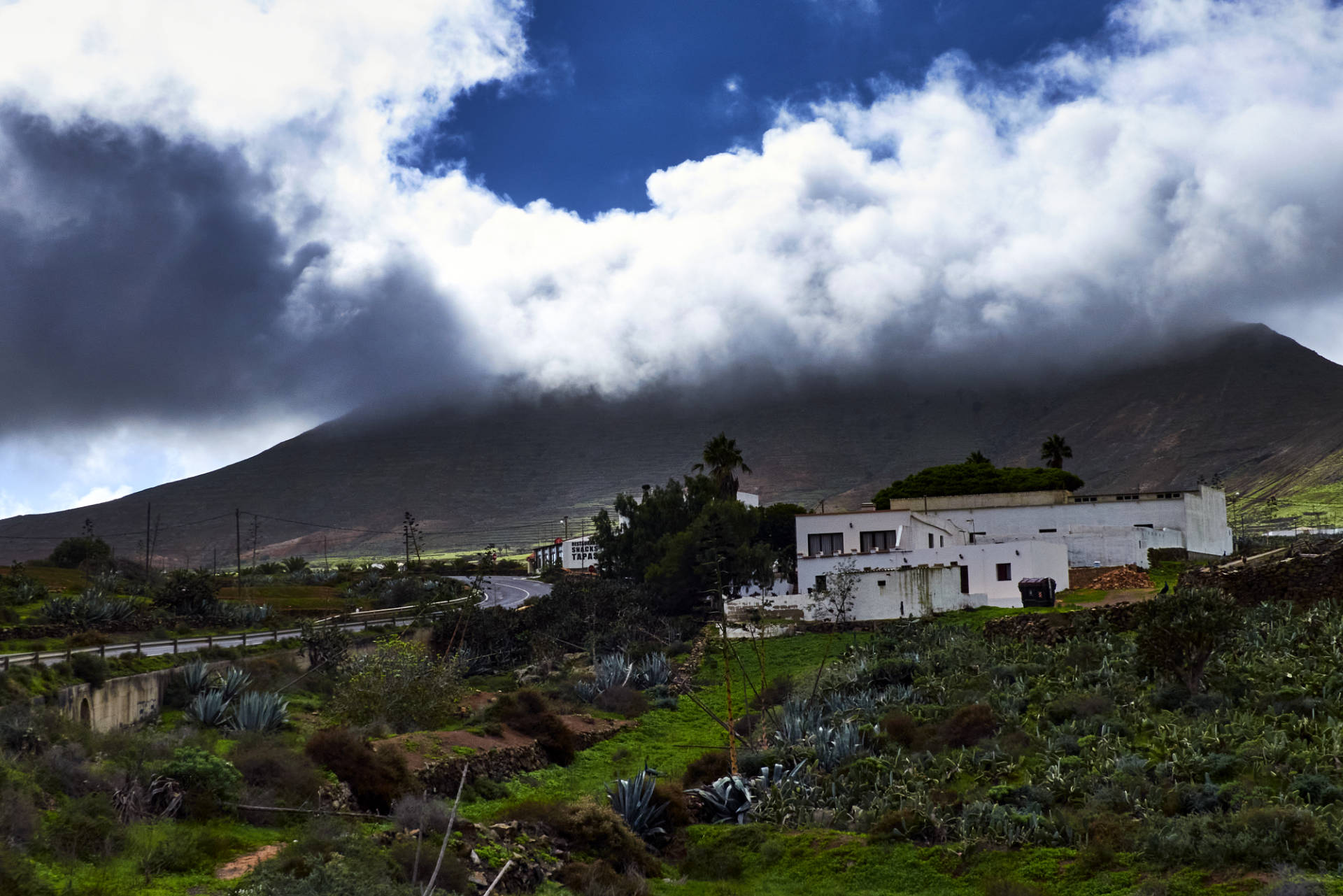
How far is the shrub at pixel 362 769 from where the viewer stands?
1858 cm

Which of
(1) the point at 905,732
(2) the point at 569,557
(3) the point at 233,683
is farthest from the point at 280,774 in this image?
(2) the point at 569,557

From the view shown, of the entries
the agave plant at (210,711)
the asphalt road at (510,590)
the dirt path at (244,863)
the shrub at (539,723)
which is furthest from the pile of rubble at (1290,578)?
the asphalt road at (510,590)

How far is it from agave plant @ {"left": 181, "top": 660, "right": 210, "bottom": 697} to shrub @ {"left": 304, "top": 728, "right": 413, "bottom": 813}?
42.6 ft

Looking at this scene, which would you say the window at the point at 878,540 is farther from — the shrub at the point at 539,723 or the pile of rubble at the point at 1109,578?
the shrub at the point at 539,723

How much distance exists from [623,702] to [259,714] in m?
11.0

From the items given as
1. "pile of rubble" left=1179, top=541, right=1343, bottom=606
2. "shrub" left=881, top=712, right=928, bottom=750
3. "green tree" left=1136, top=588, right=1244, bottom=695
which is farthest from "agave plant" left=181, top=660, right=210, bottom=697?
"pile of rubble" left=1179, top=541, right=1343, bottom=606

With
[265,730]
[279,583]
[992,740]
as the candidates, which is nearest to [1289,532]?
[279,583]

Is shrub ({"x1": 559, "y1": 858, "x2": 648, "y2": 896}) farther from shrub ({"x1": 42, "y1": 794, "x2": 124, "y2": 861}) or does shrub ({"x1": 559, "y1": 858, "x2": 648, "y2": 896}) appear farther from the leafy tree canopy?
the leafy tree canopy

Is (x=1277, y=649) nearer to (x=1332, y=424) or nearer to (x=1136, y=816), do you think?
(x=1136, y=816)

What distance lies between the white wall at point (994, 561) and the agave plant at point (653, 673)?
10.9m

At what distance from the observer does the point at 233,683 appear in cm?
Result: 2872

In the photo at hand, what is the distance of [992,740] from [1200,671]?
568cm

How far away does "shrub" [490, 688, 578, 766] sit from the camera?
25.3m

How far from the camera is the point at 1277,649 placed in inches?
1007
